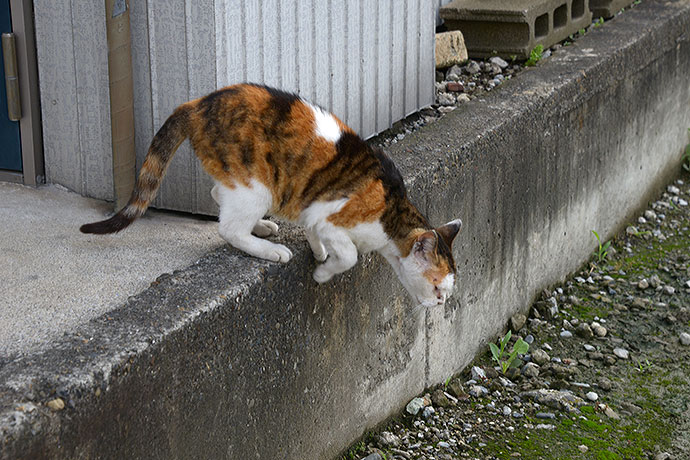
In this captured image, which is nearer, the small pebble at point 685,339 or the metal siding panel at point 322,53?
the metal siding panel at point 322,53

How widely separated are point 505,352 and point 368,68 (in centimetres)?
166

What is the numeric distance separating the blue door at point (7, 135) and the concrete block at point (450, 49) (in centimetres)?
260

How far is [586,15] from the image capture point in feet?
22.0

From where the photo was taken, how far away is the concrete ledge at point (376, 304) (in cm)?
252

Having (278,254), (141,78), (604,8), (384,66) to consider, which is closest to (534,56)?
(384,66)

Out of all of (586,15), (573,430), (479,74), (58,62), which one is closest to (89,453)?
(58,62)

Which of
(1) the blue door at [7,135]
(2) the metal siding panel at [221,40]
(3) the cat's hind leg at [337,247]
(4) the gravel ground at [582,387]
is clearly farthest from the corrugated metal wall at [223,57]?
(4) the gravel ground at [582,387]

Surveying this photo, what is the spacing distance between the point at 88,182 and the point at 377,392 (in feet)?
5.08

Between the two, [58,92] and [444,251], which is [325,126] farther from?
[58,92]

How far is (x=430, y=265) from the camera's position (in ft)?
11.0

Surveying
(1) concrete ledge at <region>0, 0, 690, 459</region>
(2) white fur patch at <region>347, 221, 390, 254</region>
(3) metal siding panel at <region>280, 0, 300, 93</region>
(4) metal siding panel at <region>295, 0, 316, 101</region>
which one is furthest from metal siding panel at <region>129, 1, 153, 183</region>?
(2) white fur patch at <region>347, 221, 390, 254</region>

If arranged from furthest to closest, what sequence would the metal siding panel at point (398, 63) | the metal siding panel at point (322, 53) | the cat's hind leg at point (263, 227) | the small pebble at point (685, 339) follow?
the small pebble at point (685, 339), the metal siding panel at point (398, 63), the metal siding panel at point (322, 53), the cat's hind leg at point (263, 227)

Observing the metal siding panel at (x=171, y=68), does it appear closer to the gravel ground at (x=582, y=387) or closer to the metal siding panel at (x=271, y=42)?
the metal siding panel at (x=271, y=42)

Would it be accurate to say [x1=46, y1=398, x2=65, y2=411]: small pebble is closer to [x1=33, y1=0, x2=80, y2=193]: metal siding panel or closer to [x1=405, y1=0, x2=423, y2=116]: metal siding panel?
[x1=33, y1=0, x2=80, y2=193]: metal siding panel
